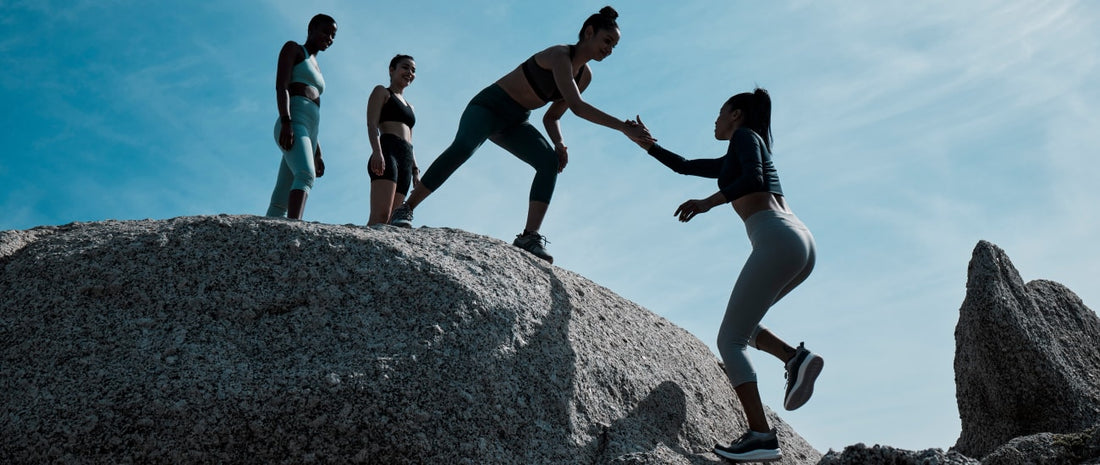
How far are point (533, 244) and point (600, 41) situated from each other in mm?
1775

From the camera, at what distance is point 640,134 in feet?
23.7

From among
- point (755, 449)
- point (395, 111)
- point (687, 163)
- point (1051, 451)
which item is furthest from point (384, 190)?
point (1051, 451)

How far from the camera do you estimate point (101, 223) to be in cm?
671

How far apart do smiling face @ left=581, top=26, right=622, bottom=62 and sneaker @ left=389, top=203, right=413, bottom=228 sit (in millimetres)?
2021

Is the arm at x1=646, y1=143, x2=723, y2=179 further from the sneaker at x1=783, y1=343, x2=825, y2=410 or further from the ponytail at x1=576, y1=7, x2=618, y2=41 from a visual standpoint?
the sneaker at x1=783, y1=343, x2=825, y2=410

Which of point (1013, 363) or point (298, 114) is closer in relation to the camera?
point (1013, 363)

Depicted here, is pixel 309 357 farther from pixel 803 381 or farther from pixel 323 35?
pixel 323 35

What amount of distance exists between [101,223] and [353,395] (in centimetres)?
310

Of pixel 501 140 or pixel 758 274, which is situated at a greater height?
pixel 501 140

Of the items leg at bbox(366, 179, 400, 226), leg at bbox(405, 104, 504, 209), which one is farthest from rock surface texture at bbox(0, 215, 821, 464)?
leg at bbox(366, 179, 400, 226)

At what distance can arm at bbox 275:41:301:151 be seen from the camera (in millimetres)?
7355

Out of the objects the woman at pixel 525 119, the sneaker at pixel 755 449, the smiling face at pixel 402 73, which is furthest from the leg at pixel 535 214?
the sneaker at pixel 755 449

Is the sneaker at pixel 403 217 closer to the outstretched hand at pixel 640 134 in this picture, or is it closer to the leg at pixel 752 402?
the outstretched hand at pixel 640 134

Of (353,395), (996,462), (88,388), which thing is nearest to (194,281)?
(88,388)
